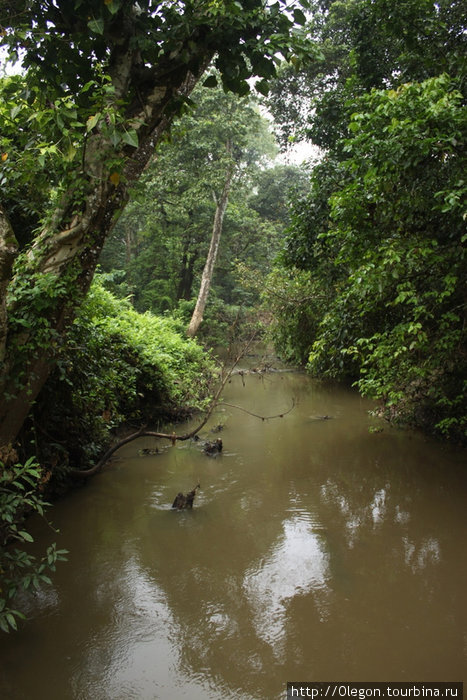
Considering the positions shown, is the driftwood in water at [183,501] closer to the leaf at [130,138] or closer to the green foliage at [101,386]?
the green foliage at [101,386]

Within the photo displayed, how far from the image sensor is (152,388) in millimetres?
8039

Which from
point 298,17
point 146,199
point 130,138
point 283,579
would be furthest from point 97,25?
point 283,579

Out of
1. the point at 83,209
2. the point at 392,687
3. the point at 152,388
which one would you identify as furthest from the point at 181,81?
the point at 152,388

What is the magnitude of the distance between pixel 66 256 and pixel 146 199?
4.05 meters

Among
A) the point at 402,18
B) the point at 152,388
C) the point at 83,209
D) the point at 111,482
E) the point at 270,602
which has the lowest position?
the point at 111,482

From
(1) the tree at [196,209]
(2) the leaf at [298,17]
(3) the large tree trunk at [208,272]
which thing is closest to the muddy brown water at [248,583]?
(2) the leaf at [298,17]

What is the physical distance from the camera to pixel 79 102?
3.17 m

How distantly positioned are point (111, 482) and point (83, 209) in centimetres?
395

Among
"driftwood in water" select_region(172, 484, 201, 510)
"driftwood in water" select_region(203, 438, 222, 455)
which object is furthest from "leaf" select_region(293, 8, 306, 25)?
"driftwood in water" select_region(203, 438, 222, 455)

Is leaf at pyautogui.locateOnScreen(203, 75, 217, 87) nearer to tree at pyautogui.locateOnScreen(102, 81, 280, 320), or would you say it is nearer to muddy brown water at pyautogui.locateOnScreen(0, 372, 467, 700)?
muddy brown water at pyautogui.locateOnScreen(0, 372, 467, 700)

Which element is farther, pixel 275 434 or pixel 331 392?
pixel 331 392

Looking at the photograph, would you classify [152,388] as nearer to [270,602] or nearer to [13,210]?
[13,210]

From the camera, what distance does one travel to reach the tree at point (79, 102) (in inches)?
119

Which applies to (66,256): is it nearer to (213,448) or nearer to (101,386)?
(101,386)
